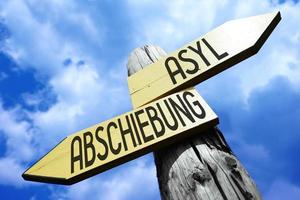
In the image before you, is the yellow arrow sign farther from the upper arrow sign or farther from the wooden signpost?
the upper arrow sign

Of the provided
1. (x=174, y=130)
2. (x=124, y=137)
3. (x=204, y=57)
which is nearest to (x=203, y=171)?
(x=174, y=130)

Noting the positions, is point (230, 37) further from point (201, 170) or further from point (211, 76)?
point (201, 170)

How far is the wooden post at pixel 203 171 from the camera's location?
1.21 metres

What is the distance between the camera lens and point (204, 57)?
1771 millimetres

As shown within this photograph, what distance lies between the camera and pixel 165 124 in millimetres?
1549

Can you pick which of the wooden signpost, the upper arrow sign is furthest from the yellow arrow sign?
A: the upper arrow sign

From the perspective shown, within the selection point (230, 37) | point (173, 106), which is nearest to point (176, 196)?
point (173, 106)

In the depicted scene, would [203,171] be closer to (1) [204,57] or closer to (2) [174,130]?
(2) [174,130]

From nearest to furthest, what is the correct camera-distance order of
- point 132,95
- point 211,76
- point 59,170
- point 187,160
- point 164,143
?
1. point 187,160
2. point 164,143
3. point 59,170
4. point 211,76
5. point 132,95

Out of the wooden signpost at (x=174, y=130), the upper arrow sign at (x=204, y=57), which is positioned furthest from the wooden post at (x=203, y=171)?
the upper arrow sign at (x=204, y=57)

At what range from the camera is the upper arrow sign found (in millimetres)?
1690

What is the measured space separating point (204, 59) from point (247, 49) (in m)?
0.26

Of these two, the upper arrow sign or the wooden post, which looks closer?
the wooden post

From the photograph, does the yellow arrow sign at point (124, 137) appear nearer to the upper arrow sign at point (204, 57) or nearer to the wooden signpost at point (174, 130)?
the wooden signpost at point (174, 130)
